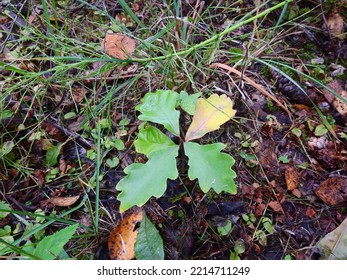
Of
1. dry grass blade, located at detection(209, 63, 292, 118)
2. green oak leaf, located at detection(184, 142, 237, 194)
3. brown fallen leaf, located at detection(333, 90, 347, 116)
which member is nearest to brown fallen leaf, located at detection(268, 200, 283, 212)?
green oak leaf, located at detection(184, 142, 237, 194)

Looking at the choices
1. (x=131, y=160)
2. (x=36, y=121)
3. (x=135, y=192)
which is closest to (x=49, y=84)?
(x=36, y=121)

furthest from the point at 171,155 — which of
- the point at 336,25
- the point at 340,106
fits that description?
the point at 336,25

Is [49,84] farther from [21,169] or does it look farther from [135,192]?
[135,192]

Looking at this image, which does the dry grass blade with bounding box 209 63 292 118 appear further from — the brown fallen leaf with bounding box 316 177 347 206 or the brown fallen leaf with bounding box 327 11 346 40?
the brown fallen leaf with bounding box 327 11 346 40

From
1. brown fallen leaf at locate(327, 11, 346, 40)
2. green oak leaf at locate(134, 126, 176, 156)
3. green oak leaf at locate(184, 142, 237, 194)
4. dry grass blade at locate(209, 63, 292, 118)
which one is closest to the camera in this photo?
green oak leaf at locate(184, 142, 237, 194)

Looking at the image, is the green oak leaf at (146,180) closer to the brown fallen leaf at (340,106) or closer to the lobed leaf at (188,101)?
the lobed leaf at (188,101)
